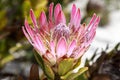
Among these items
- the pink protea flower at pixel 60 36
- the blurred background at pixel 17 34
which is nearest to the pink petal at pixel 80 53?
the pink protea flower at pixel 60 36

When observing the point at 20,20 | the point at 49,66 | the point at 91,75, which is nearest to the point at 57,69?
the point at 49,66

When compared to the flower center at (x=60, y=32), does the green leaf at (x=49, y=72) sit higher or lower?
lower

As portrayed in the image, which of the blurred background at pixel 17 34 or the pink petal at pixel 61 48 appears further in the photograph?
the blurred background at pixel 17 34

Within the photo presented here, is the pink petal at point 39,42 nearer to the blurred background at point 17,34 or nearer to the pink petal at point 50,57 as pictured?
the pink petal at point 50,57

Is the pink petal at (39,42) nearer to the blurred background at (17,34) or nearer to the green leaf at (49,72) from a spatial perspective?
the green leaf at (49,72)

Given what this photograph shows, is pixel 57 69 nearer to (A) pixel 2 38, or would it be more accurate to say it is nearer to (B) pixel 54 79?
(B) pixel 54 79

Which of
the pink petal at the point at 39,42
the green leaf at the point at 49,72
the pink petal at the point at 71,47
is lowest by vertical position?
the green leaf at the point at 49,72

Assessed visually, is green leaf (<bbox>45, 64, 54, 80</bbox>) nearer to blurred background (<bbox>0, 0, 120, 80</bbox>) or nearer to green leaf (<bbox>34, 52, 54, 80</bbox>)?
green leaf (<bbox>34, 52, 54, 80</bbox>)

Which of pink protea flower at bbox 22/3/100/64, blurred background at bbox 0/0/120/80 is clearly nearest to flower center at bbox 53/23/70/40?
pink protea flower at bbox 22/3/100/64
